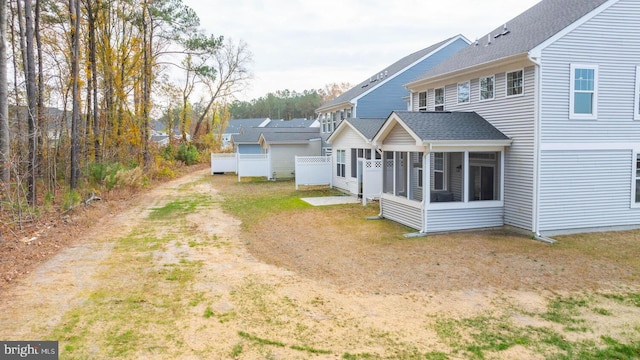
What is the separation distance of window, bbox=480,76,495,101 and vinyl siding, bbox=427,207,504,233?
323 cm

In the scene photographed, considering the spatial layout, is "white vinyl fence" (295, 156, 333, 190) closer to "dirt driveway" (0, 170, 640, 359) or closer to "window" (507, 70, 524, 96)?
"dirt driveway" (0, 170, 640, 359)

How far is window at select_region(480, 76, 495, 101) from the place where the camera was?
Result: 41.1ft

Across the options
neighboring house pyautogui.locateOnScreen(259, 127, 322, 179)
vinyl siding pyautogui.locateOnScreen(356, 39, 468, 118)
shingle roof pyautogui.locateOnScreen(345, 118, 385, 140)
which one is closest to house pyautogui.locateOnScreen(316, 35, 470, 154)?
vinyl siding pyautogui.locateOnScreen(356, 39, 468, 118)

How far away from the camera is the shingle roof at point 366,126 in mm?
16955

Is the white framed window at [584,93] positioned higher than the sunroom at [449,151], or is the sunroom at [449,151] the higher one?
the white framed window at [584,93]

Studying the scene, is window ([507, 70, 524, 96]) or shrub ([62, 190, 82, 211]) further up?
window ([507, 70, 524, 96])

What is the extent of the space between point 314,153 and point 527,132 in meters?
17.5

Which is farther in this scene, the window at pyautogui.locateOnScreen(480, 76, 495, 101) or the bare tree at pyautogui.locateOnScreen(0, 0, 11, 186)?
the window at pyautogui.locateOnScreen(480, 76, 495, 101)

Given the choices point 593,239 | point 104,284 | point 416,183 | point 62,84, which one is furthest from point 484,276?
point 62,84

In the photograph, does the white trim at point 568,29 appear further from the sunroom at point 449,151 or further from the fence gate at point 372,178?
the fence gate at point 372,178

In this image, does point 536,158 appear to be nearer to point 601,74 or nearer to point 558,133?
point 558,133

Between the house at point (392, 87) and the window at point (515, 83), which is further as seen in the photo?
the house at point (392, 87)

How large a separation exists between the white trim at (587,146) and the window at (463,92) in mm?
3376

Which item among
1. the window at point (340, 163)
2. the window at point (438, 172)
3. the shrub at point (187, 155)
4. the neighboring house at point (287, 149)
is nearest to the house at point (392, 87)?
the window at point (340, 163)
